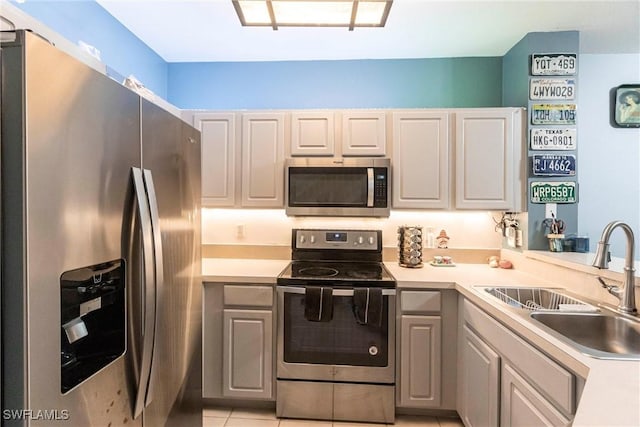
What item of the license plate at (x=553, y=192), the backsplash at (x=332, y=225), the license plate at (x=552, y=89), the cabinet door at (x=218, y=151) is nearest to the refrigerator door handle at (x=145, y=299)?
the cabinet door at (x=218, y=151)

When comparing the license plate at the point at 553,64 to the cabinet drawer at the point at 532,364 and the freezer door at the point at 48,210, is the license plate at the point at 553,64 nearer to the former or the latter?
the cabinet drawer at the point at 532,364

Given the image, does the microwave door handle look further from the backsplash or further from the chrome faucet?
the chrome faucet

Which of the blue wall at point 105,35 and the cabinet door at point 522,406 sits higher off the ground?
the blue wall at point 105,35

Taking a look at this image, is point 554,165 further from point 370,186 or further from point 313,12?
point 313,12

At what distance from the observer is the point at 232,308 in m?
2.12

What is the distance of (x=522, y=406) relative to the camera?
1317mm

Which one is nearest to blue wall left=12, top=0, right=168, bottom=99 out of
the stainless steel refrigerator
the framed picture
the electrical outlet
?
the stainless steel refrigerator

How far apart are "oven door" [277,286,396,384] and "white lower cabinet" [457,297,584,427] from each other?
42cm

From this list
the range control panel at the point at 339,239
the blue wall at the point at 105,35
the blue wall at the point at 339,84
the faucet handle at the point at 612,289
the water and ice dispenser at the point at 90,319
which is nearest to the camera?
the water and ice dispenser at the point at 90,319

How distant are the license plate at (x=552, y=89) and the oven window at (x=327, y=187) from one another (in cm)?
131

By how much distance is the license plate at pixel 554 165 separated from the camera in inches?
89.9

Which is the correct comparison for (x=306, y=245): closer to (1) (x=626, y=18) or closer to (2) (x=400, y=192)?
(2) (x=400, y=192)

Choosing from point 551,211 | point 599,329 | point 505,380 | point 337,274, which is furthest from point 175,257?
point 551,211

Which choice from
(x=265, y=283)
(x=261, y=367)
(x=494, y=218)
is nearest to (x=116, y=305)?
(x=265, y=283)
